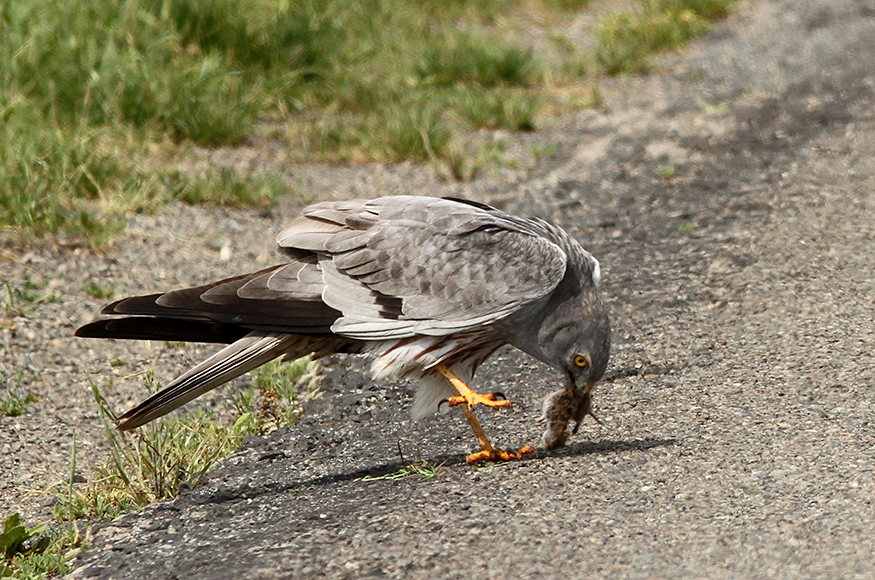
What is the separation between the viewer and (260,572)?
3363 millimetres

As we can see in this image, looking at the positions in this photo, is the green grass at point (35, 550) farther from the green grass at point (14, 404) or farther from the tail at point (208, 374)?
the green grass at point (14, 404)

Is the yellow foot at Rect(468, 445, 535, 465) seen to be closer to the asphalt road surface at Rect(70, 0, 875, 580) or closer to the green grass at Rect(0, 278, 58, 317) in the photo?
the asphalt road surface at Rect(70, 0, 875, 580)

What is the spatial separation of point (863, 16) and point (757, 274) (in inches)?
239

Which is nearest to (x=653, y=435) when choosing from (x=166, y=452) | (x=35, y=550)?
(x=166, y=452)

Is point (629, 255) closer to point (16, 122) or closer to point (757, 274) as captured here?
point (757, 274)

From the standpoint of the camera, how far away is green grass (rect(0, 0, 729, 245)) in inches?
264

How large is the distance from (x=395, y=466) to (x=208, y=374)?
88 cm

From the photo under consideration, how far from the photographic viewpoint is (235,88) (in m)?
8.23

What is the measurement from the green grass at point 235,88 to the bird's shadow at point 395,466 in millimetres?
2620

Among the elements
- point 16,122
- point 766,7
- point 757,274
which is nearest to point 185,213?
point 16,122

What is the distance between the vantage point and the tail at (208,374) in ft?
14.1

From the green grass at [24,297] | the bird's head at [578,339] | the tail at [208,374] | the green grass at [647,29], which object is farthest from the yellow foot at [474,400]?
the green grass at [647,29]

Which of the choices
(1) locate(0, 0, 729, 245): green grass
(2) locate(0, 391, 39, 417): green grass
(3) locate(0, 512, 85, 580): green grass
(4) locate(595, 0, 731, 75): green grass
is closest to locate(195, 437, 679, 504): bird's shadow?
(3) locate(0, 512, 85, 580): green grass

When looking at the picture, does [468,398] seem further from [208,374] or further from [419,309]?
[208,374]
